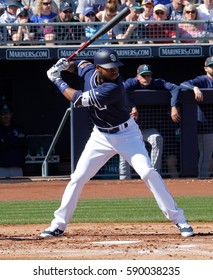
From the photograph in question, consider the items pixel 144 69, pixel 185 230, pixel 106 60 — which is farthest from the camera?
pixel 144 69

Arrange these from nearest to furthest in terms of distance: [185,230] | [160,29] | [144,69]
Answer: [185,230] → [144,69] → [160,29]

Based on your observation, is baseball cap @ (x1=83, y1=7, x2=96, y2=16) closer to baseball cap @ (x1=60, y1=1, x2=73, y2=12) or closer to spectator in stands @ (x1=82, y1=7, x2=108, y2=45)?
spectator in stands @ (x1=82, y1=7, x2=108, y2=45)

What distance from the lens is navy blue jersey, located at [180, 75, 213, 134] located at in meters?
14.8

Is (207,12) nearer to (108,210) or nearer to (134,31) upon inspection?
(134,31)

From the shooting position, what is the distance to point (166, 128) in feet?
49.2

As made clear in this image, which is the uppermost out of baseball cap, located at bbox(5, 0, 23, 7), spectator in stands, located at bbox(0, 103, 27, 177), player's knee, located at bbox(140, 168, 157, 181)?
baseball cap, located at bbox(5, 0, 23, 7)

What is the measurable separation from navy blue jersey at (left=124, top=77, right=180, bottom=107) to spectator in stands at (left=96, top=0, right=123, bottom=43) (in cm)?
133

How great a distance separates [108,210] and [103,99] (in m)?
3.34

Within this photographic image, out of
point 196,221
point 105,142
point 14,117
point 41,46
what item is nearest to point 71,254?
point 105,142

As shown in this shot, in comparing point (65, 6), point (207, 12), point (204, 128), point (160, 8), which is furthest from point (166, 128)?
point (65, 6)

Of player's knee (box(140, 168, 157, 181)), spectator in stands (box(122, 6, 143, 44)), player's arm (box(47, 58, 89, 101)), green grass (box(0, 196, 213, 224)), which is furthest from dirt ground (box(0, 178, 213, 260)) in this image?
spectator in stands (box(122, 6, 143, 44))

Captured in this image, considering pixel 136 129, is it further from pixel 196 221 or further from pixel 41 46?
pixel 41 46

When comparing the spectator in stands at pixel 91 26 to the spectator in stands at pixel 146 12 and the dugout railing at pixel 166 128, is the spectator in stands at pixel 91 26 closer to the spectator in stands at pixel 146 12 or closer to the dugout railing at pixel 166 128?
the spectator in stands at pixel 146 12

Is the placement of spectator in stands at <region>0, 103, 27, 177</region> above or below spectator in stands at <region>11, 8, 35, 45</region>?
below
